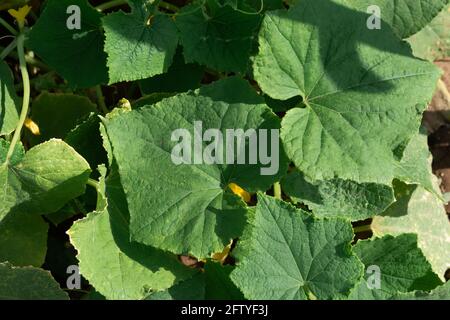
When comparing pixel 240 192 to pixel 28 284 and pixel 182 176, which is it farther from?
pixel 28 284

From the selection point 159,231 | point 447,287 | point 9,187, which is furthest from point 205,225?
point 447,287

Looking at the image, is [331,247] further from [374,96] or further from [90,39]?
[90,39]

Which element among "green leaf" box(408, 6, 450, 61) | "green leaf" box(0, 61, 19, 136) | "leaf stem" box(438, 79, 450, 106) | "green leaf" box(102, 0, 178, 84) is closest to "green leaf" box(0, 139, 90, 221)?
"green leaf" box(0, 61, 19, 136)

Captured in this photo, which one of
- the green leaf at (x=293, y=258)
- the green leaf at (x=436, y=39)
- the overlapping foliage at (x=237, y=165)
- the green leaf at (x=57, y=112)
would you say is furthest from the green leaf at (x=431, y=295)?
the green leaf at (x=57, y=112)

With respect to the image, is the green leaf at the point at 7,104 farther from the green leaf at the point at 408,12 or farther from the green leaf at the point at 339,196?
the green leaf at the point at 408,12

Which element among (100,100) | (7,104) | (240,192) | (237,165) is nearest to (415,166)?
(240,192)

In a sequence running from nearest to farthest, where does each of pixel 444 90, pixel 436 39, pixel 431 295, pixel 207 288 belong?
pixel 431 295 < pixel 207 288 < pixel 436 39 < pixel 444 90
